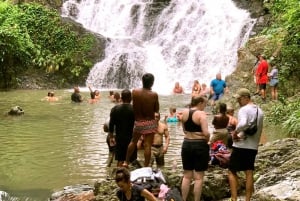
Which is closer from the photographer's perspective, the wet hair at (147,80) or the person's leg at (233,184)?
Answer: the person's leg at (233,184)

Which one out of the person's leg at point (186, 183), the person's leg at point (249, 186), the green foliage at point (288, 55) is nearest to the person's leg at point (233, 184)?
the person's leg at point (249, 186)

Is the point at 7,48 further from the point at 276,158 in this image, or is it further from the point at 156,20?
the point at 276,158

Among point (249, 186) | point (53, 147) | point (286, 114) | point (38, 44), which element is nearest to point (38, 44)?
point (38, 44)

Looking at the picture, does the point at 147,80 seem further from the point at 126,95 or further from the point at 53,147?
the point at 53,147

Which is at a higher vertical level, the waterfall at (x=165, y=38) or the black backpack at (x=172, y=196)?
the waterfall at (x=165, y=38)

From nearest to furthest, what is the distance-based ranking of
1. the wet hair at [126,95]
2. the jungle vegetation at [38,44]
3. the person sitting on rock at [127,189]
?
the person sitting on rock at [127,189], the wet hair at [126,95], the jungle vegetation at [38,44]

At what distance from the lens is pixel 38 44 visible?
3008 centimetres

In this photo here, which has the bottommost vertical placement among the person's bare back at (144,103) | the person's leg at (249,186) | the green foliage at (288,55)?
the person's leg at (249,186)

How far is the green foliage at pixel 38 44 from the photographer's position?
28.0 m

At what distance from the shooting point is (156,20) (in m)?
33.7

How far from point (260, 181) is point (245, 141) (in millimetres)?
741

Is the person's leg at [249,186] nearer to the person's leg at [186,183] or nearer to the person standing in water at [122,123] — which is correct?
the person's leg at [186,183]

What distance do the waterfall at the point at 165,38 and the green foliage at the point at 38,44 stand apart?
134 centimetres

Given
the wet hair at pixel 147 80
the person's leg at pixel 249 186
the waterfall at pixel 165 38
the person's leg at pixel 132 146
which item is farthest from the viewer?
the waterfall at pixel 165 38
